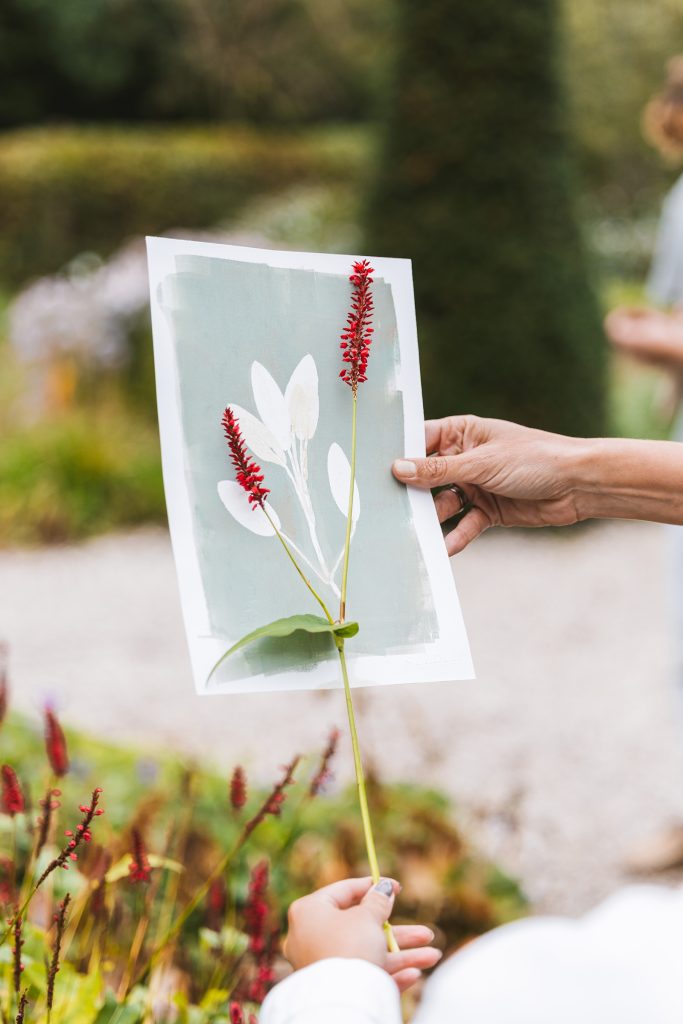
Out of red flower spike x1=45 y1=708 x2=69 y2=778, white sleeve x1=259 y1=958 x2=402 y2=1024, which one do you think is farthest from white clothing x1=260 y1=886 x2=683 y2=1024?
red flower spike x1=45 y1=708 x2=69 y2=778

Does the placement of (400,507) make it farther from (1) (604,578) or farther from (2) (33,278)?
(2) (33,278)

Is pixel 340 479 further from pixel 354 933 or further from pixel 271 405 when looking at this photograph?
pixel 354 933

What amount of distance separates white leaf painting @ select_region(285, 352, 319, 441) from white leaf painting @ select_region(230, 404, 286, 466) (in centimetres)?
3

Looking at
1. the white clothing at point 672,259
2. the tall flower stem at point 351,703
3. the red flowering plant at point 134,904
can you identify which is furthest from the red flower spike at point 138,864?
the white clothing at point 672,259

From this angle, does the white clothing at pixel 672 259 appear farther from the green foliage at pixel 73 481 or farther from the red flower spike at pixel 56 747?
the green foliage at pixel 73 481

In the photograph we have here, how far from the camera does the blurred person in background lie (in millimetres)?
2645

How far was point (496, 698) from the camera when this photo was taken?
3805 mm

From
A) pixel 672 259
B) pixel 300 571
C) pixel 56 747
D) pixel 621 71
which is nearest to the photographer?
pixel 300 571

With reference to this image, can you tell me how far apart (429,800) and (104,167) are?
923 centimetres

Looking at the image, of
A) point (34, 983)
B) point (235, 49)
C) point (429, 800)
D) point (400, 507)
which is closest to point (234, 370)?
point (400, 507)

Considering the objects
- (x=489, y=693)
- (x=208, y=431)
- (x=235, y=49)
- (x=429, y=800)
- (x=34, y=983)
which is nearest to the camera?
(x=208, y=431)

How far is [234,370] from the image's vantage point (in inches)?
40.3

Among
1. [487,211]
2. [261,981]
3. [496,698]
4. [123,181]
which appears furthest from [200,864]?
[123,181]

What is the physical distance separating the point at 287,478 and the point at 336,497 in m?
0.05
